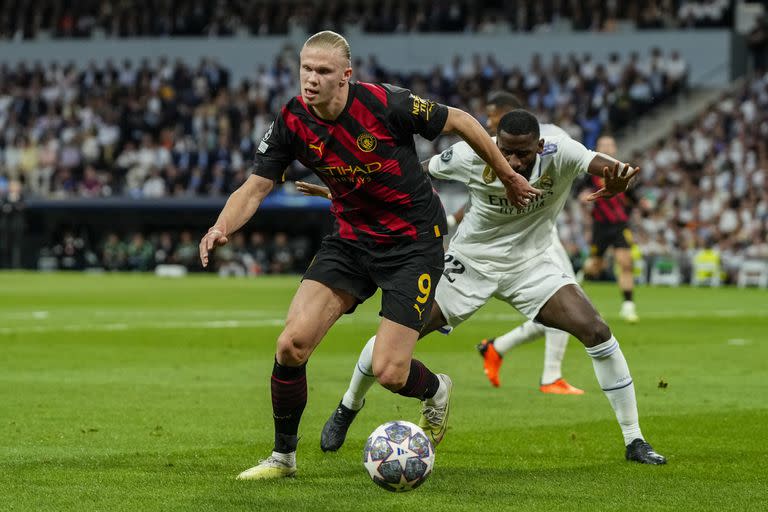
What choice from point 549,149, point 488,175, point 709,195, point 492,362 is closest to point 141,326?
point 492,362

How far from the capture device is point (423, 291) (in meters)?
7.77

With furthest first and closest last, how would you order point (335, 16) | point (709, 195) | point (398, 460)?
point (335, 16) < point (709, 195) < point (398, 460)

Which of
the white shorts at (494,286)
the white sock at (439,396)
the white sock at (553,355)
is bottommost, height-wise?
the white sock at (553,355)

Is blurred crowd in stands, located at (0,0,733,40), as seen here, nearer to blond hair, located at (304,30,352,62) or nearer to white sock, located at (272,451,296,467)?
blond hair, located at (304,30,352,62)

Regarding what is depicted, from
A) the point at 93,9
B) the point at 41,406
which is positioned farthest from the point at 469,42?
the point at 41,406

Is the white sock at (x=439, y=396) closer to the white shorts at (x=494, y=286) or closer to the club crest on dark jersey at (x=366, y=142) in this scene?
the white shorts at (x=494, y=286)

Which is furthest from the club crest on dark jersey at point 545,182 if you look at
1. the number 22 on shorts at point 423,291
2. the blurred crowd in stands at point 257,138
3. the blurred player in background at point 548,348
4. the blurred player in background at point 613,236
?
the blurred crowd in stands at point 257,138

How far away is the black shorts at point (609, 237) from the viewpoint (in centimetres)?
2038

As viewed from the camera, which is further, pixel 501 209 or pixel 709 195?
pixel 709 195

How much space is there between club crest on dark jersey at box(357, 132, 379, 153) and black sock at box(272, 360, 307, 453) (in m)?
1.30

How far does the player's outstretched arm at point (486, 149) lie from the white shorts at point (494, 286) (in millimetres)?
1291

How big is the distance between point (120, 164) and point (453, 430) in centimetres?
3614

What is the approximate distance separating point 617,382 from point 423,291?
5.49ft

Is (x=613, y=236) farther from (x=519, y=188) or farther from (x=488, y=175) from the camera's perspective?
(x=519, y=188)
